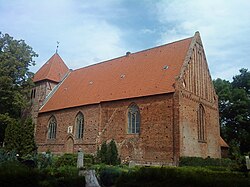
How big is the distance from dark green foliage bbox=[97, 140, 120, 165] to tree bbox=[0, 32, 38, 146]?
11.3m

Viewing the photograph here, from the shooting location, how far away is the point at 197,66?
25.5m

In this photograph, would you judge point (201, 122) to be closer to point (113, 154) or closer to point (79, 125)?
point (113, 154)

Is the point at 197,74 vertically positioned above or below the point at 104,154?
above

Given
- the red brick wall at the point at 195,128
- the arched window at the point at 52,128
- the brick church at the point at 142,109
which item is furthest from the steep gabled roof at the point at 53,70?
the red brick wall at the point at 195,128

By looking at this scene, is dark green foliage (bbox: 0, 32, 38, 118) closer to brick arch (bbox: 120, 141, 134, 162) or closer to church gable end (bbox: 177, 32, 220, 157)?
brick arch (bbox: 120, 141, 134, 162)

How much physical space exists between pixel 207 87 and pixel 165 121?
7258 mm

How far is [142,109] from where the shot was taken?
23.7 m

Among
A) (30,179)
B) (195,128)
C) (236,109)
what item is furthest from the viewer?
(236,109)

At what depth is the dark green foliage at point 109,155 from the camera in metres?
22.2

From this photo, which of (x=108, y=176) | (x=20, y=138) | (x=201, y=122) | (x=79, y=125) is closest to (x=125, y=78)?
(x=79, y=125)

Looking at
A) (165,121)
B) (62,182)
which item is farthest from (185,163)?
(62,182)

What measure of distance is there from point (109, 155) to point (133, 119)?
3.82 m

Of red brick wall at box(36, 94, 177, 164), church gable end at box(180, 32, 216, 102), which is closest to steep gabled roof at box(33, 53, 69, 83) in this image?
red brick wall at box(36, 94, 177, 164)

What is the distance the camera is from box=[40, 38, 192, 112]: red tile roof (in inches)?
965
